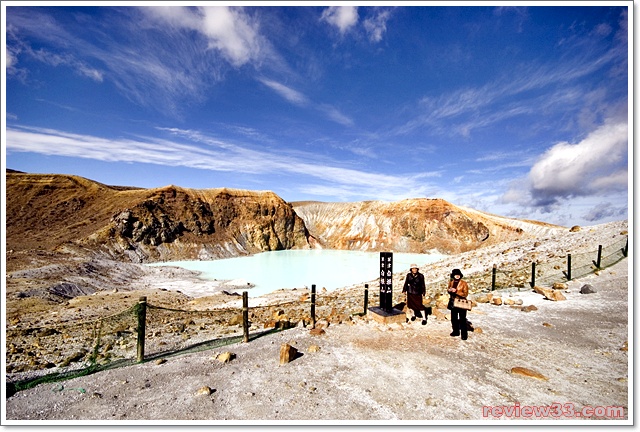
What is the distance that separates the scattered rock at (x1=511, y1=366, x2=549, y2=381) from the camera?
4.86m

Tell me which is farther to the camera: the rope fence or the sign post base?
the sign post base

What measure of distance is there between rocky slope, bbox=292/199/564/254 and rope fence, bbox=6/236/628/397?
42363mm

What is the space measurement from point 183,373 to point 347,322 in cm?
404

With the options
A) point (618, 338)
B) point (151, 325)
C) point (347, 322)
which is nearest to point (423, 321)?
point (347, 322)

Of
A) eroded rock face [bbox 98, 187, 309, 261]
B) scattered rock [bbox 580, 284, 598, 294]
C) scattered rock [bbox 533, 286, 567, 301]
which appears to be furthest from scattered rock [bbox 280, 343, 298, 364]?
eroded rock face [bbox 98, 187, 309, 261]

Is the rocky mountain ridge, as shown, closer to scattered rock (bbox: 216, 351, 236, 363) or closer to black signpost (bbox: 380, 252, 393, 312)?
scattered rock (bbox: 216, 351, 236, 363)

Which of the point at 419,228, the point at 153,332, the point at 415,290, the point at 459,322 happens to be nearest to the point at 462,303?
the point at 459,322

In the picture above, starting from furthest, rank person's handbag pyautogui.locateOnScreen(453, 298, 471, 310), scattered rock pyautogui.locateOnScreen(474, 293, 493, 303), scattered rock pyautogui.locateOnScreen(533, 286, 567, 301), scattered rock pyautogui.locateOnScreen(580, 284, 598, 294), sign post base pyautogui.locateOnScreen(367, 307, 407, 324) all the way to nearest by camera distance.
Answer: scattered rock pyautogui.locateOnScreen(580, 284, 598, 294) < scattered rock pyautogui.locateOnScreen(474, 293, 493, 303) < scattered rock pyautogui.locateOnScreen(533, 286, 567, 301) < sign post base pyautogui.locateOnScreen(367, 307, 407, 324) < person's handbag pyautogui.locateOnScreen(453, 298, 471, 310)

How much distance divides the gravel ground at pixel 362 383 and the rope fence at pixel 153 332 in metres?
0.93

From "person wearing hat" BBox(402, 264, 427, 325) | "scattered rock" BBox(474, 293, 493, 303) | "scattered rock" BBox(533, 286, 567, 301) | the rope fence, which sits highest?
"person wearing hat" BBox(402, 264, 427, 325)

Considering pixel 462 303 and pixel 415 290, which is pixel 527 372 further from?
pixel 415 290

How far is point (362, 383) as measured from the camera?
15.6ft

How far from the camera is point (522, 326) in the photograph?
298 inches
